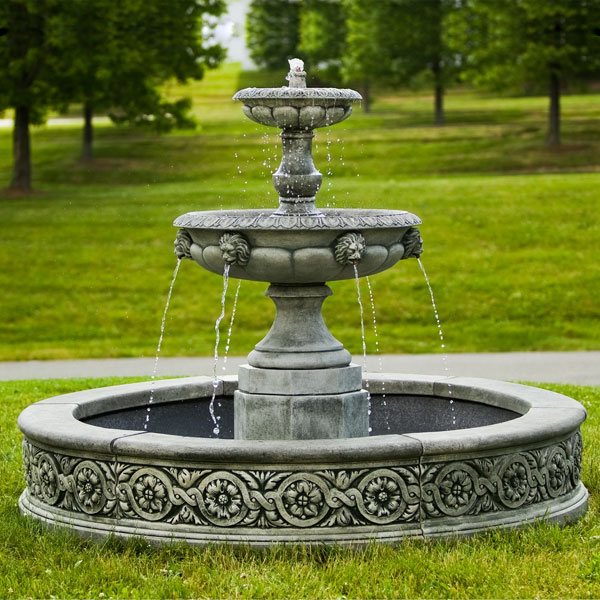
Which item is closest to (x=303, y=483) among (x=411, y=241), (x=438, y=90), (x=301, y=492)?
(x=301, y=492)

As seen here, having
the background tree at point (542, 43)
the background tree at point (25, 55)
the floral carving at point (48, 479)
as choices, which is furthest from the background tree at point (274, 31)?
the floral carving at point (48, 479)

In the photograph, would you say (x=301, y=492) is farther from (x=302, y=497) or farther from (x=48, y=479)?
(x=48, y=479)

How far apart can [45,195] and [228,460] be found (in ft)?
80.3

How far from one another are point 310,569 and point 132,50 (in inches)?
936

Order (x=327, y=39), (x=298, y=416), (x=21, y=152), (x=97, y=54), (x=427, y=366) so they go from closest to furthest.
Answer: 1. (x=298, y=416)
2. (x=427, y=366)
3. (x=97, y=54)
4. (x=21, y=152)
5. (x=327, y=39)

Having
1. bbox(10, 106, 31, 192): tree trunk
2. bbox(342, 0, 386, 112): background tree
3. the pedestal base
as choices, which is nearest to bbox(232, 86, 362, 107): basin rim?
the pedestal base

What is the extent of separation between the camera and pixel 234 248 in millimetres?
6883

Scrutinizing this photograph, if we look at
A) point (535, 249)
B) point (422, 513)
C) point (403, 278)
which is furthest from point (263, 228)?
point (535, 249)

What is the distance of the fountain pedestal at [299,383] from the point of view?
24.1 feet

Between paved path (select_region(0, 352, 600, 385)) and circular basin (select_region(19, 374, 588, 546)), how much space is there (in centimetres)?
621

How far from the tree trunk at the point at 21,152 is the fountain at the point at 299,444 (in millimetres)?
22820

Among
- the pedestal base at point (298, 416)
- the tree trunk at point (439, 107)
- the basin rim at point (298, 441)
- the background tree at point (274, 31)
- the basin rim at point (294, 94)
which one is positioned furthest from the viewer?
the background tree at point (274, 31)

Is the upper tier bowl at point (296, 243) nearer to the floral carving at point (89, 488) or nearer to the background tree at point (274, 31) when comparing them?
the floral carving at point (89, 488)

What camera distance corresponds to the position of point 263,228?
6.81m
